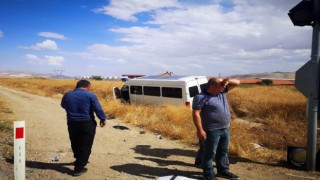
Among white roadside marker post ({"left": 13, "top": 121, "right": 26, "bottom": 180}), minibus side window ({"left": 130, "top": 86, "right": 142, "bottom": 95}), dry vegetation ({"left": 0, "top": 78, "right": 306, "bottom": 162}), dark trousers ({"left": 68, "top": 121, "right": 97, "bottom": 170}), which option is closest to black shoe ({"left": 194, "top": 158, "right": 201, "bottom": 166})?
dry vegetation ({"left": 0, "top": 78, "right": 306, "bottom": 162})

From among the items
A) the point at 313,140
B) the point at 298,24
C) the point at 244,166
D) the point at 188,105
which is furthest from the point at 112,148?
the point at 188,105

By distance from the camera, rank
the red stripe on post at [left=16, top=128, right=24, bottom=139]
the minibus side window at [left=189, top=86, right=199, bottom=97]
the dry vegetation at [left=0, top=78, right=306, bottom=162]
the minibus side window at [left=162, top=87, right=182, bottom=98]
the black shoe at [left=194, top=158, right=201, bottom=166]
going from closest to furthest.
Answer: the red stripe on post at [left=16, top=128, right=24, bottom=139] < the black shoe at [left=194, top=158, right=201, bottom=166] < the dry vegetation at [left=0, top=78, right=306, bottom=162] < the minibus side window at [left=189, top=86, right=199, bottom=97] < the minibus side window at [left=162, top=87, right=182, bottom=98]

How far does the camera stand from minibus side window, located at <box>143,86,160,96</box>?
16844mm

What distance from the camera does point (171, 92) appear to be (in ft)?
51.8

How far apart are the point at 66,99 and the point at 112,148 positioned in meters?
2.90

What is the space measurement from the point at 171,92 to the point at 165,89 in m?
0.54

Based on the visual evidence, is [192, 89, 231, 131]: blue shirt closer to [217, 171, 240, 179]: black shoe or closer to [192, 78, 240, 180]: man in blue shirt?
[192, 78, 240, 180]: man in blue shirt

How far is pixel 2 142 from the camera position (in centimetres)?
844

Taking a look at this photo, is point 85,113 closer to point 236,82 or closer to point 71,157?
point 71,157

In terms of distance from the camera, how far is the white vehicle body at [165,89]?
14.9m

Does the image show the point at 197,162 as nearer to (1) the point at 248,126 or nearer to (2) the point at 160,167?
(2) the point at 160,167

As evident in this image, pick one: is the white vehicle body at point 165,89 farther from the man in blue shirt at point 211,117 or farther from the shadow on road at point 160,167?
the man in blue shirt at point 211,117

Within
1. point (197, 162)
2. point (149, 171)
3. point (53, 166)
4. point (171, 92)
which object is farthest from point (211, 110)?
point (171, 92)

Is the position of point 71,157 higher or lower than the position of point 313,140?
lower
